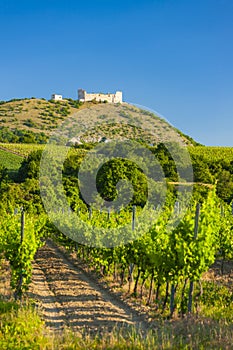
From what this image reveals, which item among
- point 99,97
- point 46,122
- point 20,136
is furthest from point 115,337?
point 99,97

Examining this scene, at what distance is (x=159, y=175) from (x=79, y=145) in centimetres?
1048

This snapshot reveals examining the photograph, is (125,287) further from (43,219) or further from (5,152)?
(5,152)

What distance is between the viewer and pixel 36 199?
1119 inches

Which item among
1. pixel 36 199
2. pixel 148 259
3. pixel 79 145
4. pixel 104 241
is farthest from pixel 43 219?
pixel 79 145

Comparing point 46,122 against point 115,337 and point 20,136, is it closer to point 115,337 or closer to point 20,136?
point 20,136

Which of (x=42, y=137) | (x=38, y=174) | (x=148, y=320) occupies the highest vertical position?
(x=42, y=137)

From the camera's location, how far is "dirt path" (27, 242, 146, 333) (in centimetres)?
802

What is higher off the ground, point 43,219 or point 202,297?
point 43,219

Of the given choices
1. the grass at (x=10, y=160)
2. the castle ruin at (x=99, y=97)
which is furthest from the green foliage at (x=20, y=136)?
the grass at (x=10, y=160)

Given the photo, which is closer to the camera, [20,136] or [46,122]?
[20,136]

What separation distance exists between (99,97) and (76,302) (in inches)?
2781

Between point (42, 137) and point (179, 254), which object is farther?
point (42, 137)

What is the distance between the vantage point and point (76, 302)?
9.36 metres

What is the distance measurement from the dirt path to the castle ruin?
157ft
